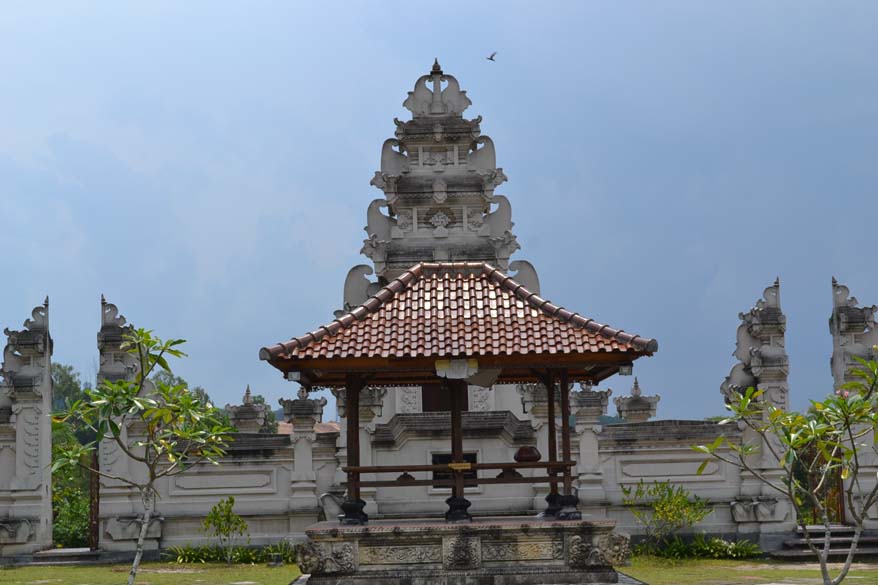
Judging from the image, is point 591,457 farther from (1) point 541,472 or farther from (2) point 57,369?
(2) point 57,369

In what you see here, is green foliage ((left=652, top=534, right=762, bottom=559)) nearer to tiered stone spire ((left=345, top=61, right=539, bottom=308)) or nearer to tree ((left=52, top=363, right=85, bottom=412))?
tiered stone spire ((left=345, top=61, right=539, bottom=308))

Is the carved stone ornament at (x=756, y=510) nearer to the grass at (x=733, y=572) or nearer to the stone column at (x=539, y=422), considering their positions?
the grass at (x=733, y=572)

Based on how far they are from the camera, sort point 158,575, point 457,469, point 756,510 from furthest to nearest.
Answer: point 756,510, point 158,575, point 457,469

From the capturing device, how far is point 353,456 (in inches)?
554

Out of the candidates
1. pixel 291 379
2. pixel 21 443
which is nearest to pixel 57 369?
pixel 21 443

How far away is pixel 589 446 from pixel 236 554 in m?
7.22

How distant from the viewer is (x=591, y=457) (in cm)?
2123

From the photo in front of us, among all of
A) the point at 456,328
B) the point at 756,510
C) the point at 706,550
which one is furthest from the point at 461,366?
the point at 756,510

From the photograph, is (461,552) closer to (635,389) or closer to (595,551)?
(595,551)

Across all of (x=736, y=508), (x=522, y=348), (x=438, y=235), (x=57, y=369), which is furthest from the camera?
(x=57, y=369)

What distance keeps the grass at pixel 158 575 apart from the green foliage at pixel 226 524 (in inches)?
21.6

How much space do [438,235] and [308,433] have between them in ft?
17.4

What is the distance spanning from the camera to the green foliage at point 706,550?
807 inches

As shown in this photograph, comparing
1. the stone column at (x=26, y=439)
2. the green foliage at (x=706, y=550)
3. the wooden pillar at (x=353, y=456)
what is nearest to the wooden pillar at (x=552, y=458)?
the wooden pillar at (x=353, y=456)
